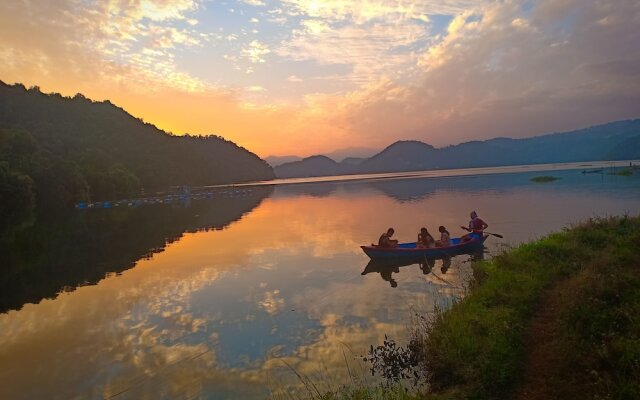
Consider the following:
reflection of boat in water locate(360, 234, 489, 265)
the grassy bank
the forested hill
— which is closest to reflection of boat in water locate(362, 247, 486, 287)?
reflection of boat in water locate(360, 234, 489, 265)

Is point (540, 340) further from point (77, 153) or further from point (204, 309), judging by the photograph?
point (77, 153)

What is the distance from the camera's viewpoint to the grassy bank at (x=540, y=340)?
7621 mm

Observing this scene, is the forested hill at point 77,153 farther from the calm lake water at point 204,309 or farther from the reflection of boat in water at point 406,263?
the reflection of boat in water at point 406,263

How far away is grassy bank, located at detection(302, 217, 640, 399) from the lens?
7.62m

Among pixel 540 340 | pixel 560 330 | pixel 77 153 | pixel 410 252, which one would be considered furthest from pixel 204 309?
pixel 77 153

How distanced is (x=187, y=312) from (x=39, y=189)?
81141mm

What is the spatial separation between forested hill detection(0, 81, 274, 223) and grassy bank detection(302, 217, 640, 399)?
71.9 metres

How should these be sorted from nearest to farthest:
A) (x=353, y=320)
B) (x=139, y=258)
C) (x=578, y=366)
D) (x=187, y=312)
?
(x=578, y=366) → (x=353, y=320) → (x=187, y=312) → (x=139, y=258)

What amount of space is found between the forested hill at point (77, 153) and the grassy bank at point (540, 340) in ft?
236

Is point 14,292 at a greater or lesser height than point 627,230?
lesser

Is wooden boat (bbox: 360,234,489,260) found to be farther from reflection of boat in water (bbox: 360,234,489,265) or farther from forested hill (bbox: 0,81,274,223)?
A: forested hill (bbox: 0,81,274,223)

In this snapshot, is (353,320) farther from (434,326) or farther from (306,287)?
(306,287)

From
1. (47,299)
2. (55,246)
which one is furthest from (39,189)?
(47,299)

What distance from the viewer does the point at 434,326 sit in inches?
473
